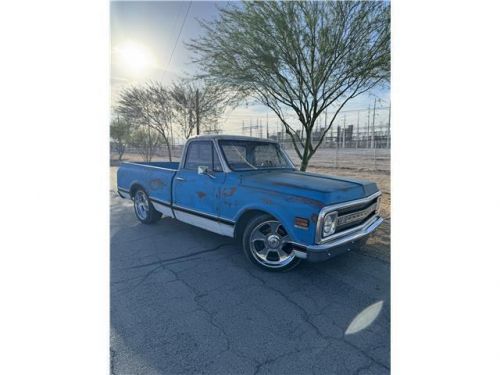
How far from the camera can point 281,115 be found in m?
5.32

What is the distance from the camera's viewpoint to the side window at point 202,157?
3.33 meters

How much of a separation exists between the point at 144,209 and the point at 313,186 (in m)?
3.23

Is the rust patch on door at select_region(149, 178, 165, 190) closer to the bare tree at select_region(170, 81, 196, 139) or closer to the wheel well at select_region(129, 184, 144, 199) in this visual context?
the wheel well at select_region(129, 184, 144, 199)

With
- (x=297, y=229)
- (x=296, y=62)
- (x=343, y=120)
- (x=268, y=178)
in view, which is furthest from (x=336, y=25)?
(x=297, y=229)

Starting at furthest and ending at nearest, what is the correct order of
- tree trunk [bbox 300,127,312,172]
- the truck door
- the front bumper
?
1. tree trunk [bbox 300,127,312,172]
2. the truck door
3. the front bumper

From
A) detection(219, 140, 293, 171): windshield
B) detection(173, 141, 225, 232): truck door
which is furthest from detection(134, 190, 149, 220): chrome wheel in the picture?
detection(219, 140, 293, 171): windshield

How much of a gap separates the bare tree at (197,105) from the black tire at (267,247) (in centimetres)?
370

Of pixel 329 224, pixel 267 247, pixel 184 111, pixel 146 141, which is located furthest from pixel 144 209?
pixel 184 111

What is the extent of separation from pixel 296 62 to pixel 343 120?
141cm

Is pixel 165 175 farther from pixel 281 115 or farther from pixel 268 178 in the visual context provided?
pixel 281 115

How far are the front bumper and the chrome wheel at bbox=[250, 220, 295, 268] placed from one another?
0.95 feet

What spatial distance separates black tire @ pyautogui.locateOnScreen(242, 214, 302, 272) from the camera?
2721mm

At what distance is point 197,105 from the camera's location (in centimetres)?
696

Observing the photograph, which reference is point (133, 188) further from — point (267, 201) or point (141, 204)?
point (267, 201)
